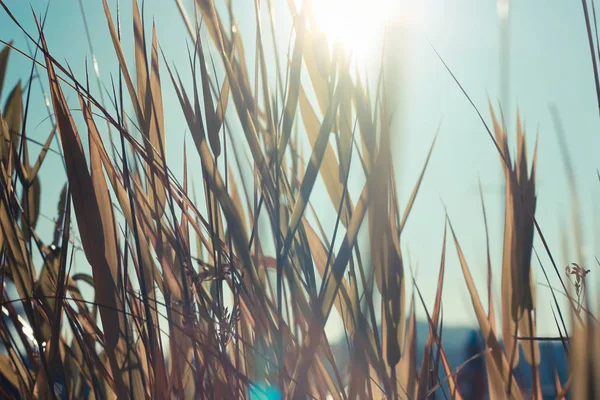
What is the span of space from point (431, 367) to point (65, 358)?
1.18 ft

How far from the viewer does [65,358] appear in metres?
0.58

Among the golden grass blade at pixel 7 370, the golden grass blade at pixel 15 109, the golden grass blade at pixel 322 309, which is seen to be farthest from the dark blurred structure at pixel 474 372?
the golden grass blade at pixel 15 109

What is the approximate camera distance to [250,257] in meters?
0.41

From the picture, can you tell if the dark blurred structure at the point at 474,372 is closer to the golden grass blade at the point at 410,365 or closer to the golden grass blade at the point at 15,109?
the golden grass blade at the point at 410,365

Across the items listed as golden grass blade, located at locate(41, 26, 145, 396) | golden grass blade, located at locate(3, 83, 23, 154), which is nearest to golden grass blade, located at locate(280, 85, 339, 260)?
golden grass blade, located at locate(41, 26, 145, 396)

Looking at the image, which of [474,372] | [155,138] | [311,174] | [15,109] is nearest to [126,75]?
[155,138]

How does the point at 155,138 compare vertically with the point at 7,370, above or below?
above

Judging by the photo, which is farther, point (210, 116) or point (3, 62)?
point (3, 62)

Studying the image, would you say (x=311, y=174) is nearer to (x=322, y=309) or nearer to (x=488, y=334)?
(x=322, y=309)

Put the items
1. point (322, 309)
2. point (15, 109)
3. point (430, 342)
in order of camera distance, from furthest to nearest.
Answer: point (15, 109) < point (430, 342) < point (322, 309)

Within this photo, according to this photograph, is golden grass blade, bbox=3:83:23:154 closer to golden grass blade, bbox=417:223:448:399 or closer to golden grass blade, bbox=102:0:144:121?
golden grass blade, bbox=102:0:144:121

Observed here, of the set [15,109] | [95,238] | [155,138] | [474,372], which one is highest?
[15,109]

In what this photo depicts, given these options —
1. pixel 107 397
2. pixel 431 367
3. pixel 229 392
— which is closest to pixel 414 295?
pixel 431 367

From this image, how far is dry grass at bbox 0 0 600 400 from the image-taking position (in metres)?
0.40
